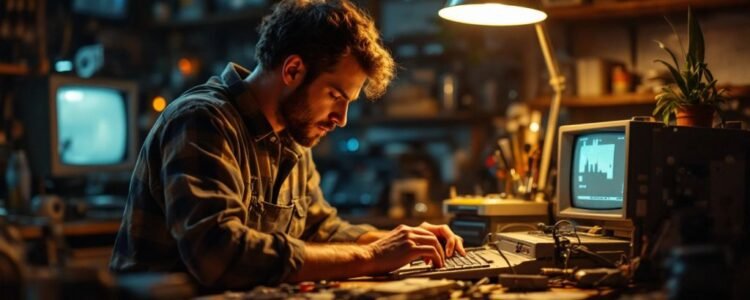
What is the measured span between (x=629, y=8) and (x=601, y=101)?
0.39m

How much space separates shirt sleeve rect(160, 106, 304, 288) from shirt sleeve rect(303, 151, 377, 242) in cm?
59

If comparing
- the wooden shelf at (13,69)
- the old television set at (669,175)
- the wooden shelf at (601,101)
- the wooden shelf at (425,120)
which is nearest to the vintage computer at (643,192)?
the old television set at (669,175)

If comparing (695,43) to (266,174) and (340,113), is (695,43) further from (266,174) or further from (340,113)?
(266,174)

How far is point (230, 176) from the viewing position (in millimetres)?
1627

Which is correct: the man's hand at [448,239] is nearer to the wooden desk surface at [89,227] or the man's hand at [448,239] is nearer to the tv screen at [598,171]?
the tv screen at [598,171]

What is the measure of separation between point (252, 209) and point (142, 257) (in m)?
0.28

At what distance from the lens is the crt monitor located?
356 cm

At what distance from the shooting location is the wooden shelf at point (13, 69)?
362 centimetres

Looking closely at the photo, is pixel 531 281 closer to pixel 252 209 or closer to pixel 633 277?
pixel 633 277

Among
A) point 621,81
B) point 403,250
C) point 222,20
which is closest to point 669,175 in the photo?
point 403,250

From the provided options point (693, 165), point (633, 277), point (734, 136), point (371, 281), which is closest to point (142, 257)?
point (371, 281)

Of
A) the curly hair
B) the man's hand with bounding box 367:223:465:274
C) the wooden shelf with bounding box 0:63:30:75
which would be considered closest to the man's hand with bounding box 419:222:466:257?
the man's hand with bounding box 367:223:465:274

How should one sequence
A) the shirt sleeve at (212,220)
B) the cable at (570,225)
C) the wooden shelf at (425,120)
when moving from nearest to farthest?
the shirt sleeve at (212,220), the cable at (570,225), the wooden shelf at (425,120)

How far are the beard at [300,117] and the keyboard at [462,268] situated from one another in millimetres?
430
